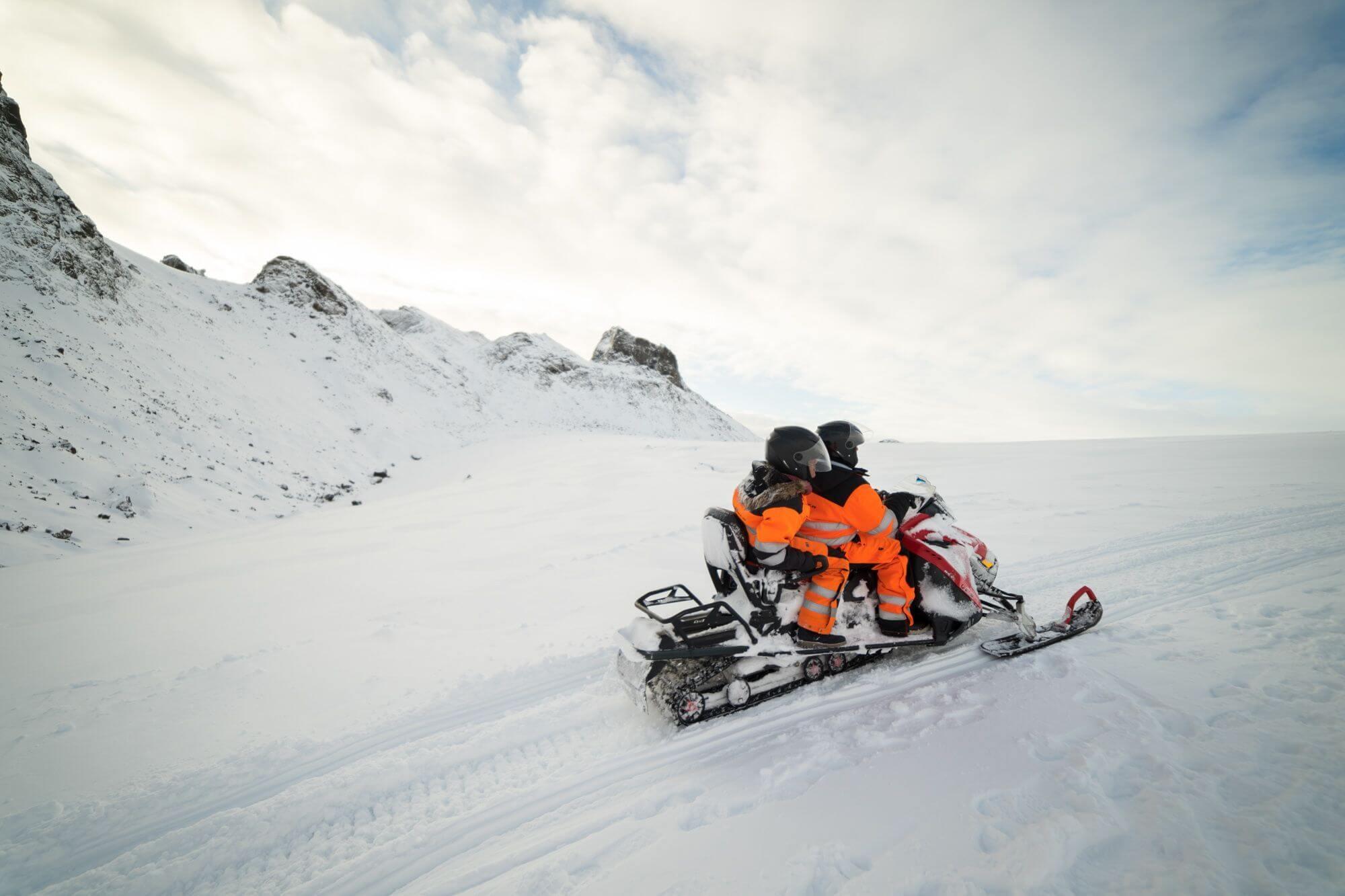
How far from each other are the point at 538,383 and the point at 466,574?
45421 mm

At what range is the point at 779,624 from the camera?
3.58 meters

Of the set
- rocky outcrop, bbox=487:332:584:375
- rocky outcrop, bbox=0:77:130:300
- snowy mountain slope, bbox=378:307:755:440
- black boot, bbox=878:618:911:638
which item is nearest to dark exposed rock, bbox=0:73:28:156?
rocky outcrop, bbox=0:77:130:300

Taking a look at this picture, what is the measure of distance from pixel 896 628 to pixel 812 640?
77 cm

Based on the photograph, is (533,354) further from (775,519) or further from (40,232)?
(775,519)

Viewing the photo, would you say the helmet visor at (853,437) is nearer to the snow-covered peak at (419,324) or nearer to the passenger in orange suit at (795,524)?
the passenger in orange suit at (795,524)

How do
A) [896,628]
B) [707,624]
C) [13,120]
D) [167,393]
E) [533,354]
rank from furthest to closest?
[533,354] < [13,120] < [167,393] < [896,628] < [707,624]

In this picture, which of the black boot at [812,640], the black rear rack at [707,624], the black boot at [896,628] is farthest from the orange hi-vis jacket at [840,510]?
the black boot at [896,628]

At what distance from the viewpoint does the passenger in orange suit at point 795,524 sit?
3.22 m

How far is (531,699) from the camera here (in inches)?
146

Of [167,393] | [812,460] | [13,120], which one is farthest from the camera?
[13,120]

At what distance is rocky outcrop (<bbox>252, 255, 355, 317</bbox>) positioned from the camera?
31766 mm

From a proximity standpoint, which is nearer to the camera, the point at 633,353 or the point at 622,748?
the point at 622,748

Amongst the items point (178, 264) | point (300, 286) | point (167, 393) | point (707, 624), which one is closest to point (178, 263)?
point (178, 264)

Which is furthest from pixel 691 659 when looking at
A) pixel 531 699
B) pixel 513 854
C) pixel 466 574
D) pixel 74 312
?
pixel 74 312
